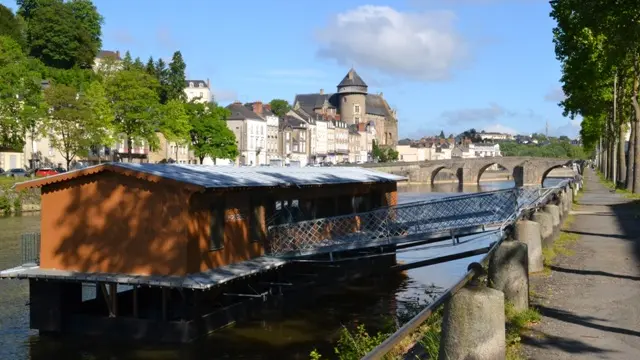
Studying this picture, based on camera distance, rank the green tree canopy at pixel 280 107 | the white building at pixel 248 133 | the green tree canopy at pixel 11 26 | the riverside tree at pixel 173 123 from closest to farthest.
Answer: the riverside tree at pixel 173 123
the green tree canopy at pixel 11 26
the white building at pixel 248 133
the green tree canopy at pixel 280 107

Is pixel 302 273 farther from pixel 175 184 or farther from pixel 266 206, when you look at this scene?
pixel 175 184

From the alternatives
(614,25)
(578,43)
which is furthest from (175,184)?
(578,43)

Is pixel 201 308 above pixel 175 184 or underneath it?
underneath

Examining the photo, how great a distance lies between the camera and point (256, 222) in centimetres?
2269

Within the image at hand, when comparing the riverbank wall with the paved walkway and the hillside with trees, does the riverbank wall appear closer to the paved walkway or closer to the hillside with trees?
the hillside with trees

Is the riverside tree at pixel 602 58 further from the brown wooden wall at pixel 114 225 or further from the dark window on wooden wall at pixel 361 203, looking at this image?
the brown wooden wall at pixel 114 225

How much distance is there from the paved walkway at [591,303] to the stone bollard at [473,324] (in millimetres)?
1607

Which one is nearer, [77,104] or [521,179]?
[77,104]

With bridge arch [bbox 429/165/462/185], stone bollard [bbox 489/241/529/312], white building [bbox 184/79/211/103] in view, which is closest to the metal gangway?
stone bollard [bbox 489/241/529/312]

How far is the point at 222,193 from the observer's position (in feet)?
67.7

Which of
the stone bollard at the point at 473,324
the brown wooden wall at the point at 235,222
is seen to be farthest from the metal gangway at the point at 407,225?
the stone bollard at the point at 473,324

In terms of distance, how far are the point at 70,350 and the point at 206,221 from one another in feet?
15.4

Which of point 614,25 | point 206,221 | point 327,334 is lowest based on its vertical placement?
point 327,334

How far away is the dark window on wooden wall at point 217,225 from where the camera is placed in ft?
66.5
